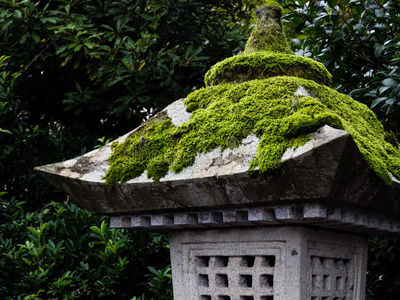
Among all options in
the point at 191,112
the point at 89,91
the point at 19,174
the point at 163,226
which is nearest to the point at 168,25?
the point at 89,91

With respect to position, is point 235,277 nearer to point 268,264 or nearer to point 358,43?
point 268,264

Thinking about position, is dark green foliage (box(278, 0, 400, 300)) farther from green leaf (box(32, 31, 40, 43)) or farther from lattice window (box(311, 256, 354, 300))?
green leaf (box(32, 31, 40, 43))

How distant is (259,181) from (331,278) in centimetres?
92

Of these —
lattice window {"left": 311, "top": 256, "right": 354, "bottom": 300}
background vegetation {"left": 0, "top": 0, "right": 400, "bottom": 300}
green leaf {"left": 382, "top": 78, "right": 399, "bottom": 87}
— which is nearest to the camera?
lattice window {"left": 311, "top": 256, "right": 354, "bottom": 300}

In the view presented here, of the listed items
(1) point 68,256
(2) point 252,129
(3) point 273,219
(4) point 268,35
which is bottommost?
(1) point 68,256

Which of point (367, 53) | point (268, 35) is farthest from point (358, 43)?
point (268, 35)

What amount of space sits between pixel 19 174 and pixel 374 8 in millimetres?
4059

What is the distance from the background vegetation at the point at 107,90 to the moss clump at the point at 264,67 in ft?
3.10

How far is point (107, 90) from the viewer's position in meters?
5.55

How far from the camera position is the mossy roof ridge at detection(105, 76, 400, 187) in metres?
2.28

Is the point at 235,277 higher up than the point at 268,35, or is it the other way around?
the point at 268,35

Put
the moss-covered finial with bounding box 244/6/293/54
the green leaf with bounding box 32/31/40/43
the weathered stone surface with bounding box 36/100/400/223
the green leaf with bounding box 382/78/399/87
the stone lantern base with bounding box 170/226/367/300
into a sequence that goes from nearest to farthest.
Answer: the weathered stone surface with bounding box 36/100/400/223, the stone lantern base with bounding box 170/226/367/300, the moss-covered finial with bounding box 244/6/293/54, the green leaf with bounding box 382/78/399/87, the green leaf with bounding box 32/31/40/43

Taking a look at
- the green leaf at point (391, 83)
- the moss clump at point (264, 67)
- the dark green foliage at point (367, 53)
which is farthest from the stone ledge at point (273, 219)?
the dark green foliage at point (367, 53)

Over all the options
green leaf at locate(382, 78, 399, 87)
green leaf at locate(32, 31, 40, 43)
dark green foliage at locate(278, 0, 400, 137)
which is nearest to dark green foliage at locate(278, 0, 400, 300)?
dark green foliage at locate(278, 0, 400, 137)
